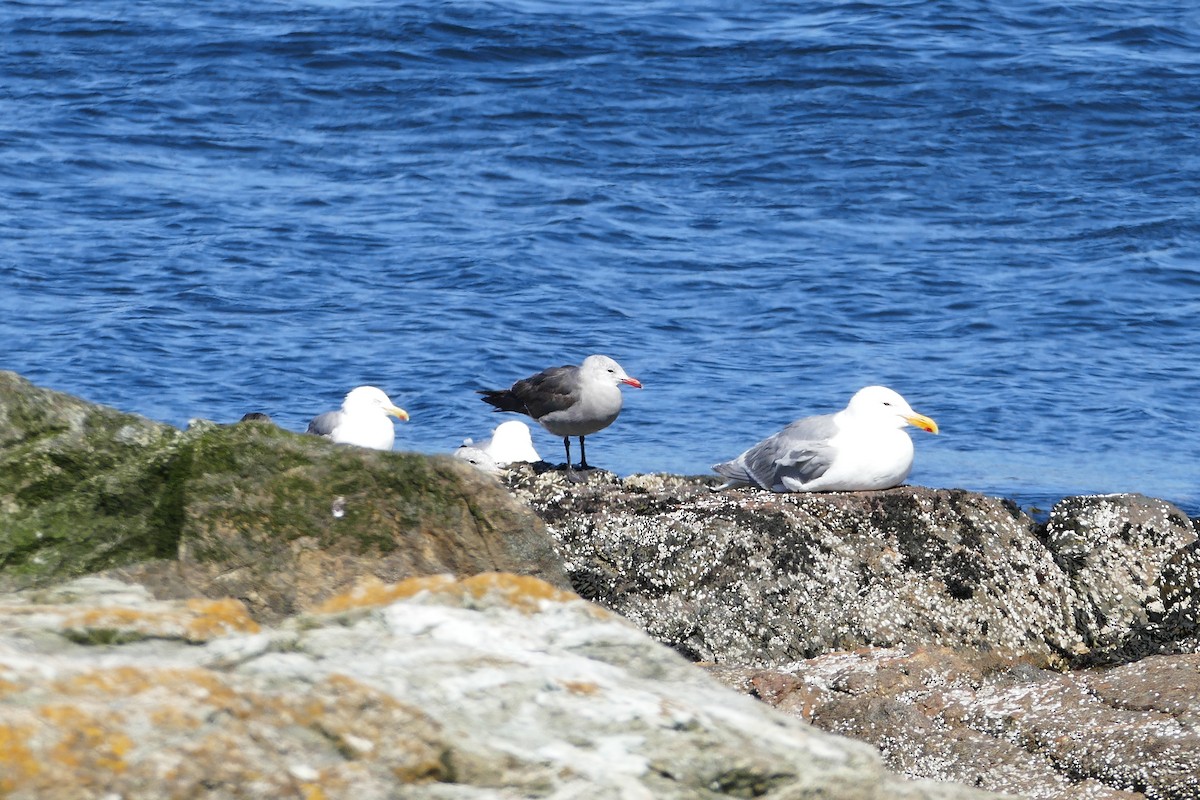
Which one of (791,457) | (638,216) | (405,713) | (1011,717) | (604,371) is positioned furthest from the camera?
(638,216)

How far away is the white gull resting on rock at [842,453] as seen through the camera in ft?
22.3

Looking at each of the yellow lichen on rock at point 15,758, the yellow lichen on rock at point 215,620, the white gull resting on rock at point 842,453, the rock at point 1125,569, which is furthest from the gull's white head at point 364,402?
the yellow lichen on rock at point 15,758

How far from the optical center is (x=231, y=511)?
3887 mm

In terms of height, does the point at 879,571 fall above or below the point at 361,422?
above

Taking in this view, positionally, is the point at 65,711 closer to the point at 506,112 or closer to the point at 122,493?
the point at 122,493

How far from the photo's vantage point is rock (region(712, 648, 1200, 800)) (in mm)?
4738

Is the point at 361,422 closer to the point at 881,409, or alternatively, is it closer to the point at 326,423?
the point at 326,423

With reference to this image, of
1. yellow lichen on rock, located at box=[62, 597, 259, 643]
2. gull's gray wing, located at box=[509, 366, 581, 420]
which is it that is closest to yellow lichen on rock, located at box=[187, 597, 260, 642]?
yellow lichen on rock, located at box=[62, 597, 259, 643]

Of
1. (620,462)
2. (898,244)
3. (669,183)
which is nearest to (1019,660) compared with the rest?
(620,462)

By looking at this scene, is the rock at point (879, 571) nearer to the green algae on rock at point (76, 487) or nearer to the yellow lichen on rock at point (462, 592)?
the green algae on rock at point (76, 487)

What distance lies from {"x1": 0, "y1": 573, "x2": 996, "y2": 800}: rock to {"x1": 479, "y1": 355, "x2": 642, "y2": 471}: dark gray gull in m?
6.53

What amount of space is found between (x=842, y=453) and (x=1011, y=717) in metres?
1.95

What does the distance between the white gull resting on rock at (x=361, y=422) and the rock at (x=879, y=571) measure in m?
3.95

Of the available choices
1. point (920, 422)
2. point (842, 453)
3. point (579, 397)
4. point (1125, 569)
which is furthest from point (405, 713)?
point (579, 397)
